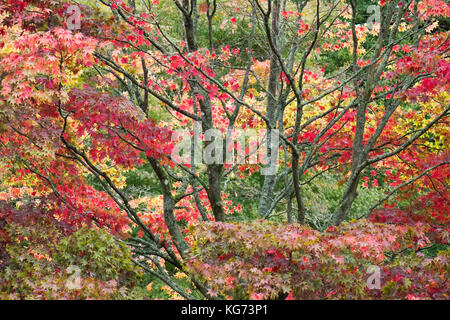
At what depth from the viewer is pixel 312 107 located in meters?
7.85

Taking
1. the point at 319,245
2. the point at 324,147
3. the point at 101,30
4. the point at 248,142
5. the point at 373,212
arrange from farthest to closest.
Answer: the point at 248,142 → the point at 324,147 → the point at 373,212 → the point at 101,30 → the point at 319,245

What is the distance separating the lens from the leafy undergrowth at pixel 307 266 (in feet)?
10.4

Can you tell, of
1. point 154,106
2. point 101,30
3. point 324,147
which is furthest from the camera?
point 154,106

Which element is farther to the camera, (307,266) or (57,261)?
(57,261)

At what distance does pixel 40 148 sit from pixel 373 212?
362 centimetres

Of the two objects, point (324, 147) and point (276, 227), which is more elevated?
point (324, 147)

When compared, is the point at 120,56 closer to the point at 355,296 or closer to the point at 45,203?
the point at 45,203

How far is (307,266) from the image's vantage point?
3291 millimetres

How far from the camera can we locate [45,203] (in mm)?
4234

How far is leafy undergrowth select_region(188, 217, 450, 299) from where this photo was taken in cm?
318

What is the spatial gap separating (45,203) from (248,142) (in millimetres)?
4928
